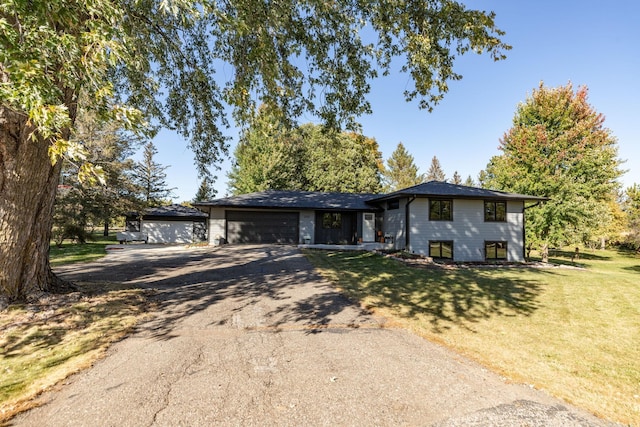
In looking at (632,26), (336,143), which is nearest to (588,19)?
(632,26)

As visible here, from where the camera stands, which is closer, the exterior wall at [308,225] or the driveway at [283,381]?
the driveway at [283,381]

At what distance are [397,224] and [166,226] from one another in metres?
19.2

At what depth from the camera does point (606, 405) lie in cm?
295

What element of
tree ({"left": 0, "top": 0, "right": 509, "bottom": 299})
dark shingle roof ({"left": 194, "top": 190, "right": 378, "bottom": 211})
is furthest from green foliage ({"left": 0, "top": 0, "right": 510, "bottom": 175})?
dark shingle roof ({"left": 194, "top": 190, "right": 378, "bottom": 211})

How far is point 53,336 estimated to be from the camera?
427 centimetres

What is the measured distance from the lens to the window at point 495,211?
18.1 m

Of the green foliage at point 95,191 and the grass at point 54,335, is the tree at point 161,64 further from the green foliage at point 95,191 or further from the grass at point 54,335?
the green foliage at point 95,191

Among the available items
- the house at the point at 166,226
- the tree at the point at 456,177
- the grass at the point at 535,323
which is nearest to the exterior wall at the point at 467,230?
the grass at the point at 535,323

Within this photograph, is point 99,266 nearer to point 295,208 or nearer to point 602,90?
point 295,208

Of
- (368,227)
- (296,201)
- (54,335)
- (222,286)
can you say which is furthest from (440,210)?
(54,335)

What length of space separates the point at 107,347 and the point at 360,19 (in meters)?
7.76

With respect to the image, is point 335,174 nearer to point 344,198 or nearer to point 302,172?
point 302,172

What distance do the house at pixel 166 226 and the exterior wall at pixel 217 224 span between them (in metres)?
6.12

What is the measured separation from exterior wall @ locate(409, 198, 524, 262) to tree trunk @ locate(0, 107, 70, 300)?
15468 mm
